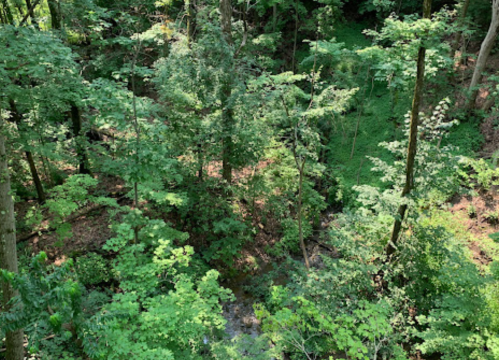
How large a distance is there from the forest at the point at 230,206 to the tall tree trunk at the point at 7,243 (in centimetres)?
2

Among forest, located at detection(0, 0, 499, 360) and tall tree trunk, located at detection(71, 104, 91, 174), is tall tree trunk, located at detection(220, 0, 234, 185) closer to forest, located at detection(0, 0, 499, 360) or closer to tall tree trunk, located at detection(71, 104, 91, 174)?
forest, located at detection(0, 0, 499, 360)

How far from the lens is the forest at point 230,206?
434 cm

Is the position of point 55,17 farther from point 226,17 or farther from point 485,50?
point 485,50

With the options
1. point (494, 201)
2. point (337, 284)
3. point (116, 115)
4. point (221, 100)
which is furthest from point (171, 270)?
point (494, 201)

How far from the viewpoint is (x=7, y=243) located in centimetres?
432

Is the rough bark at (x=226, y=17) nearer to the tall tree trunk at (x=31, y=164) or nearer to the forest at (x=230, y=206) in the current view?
the forest at (x=230, y=206)

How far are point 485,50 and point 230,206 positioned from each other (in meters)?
9.62

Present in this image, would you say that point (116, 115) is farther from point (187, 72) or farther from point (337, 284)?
point (337, 284)

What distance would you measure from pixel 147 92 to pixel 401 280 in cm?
1404

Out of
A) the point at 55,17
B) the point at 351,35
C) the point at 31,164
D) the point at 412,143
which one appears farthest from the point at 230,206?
the point at 351,35

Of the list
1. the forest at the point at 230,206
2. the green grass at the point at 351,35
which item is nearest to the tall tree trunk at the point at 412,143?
the forest at the point at 230,206

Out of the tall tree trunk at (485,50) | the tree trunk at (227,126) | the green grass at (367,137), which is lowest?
the green grass at (367,137)

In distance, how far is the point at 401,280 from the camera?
6.88 metres

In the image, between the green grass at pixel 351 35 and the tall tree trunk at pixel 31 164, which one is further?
the green grass at pixel 351 35
